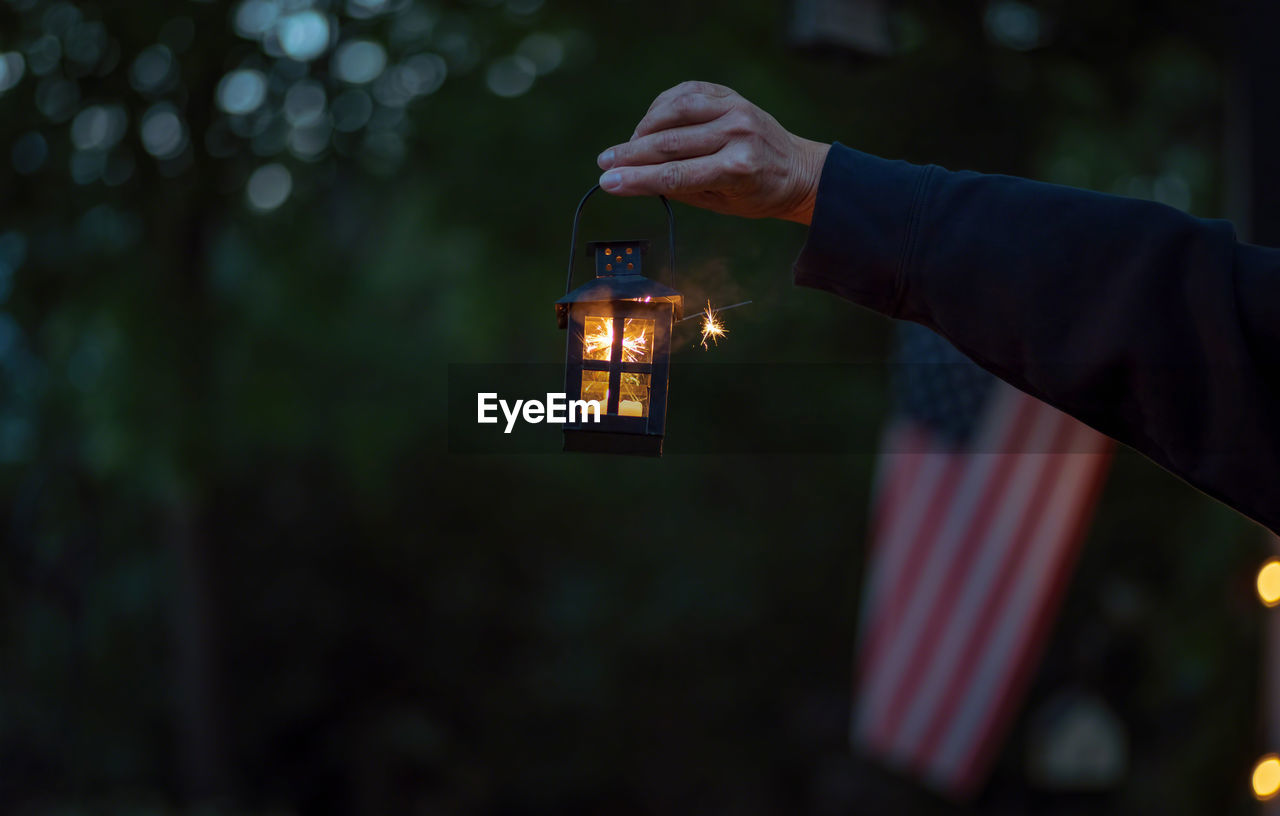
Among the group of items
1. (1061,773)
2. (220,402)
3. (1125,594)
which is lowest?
(1061,773)

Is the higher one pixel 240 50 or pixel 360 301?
pixel 240 50

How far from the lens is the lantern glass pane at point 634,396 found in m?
1.42

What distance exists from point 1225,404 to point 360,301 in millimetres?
4732

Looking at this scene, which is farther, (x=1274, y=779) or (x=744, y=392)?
(x=744, y=392)

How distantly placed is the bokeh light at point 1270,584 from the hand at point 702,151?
168cm

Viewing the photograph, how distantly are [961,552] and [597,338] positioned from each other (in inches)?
117

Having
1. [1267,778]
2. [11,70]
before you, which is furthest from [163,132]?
[1267,778]

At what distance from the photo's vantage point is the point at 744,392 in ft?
20.6

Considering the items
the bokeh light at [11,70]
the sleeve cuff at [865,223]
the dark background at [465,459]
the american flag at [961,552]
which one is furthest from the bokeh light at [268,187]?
the sleeve cuff at [865,223]

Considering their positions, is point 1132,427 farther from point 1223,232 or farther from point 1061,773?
point 1061,773

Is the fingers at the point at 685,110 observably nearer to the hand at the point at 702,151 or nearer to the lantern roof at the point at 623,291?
the hand at the point at 702,151

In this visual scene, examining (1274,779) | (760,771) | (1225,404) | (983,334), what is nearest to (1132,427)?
(1225,404)

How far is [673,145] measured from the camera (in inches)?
54.0

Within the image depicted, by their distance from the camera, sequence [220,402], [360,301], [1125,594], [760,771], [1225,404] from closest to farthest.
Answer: [1225,404] < [220,402] < [360,301] < [1125,594] < [760,771]
